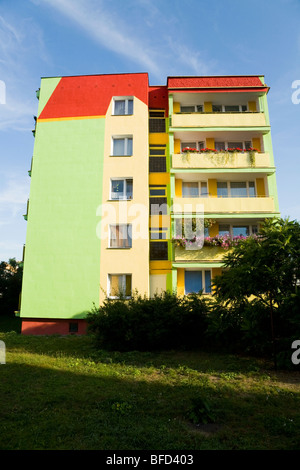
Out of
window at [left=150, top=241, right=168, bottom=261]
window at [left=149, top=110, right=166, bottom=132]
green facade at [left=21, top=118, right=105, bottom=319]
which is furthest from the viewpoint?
window at [left=149, top=110, right=166, bottom=132]

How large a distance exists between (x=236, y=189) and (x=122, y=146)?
27.9 ft

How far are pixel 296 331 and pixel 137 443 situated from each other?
5.95m

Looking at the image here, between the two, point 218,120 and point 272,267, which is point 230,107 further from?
point 272,267

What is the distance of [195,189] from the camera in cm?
2203

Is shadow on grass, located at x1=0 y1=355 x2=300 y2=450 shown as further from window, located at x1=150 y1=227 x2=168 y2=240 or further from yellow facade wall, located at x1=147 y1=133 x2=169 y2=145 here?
yellow facade wall, located at x1=147 y1=133 x2=169 y2=145

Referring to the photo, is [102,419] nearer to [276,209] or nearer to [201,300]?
[201,300]

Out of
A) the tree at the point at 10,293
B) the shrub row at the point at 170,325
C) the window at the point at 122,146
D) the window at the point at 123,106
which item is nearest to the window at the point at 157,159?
the window at the point at 122,146

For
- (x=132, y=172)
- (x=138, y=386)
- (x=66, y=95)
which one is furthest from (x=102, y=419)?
(x=66, y=95)

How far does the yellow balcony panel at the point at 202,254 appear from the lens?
19.1 metres

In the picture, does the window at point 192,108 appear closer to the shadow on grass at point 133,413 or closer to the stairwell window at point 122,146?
the stairwell window at point 122,146

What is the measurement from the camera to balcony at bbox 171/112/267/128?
21812mm

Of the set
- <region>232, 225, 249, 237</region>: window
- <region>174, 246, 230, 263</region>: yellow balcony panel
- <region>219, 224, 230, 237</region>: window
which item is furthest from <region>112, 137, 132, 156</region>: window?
<region>232, 225, 249, 237</region>: window

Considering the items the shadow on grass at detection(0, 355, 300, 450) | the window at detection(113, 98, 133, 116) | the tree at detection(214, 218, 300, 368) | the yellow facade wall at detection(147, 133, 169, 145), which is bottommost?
the shadow on grass at detection(0, 355, 300, 450)

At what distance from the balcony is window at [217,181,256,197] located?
401 centimetres
